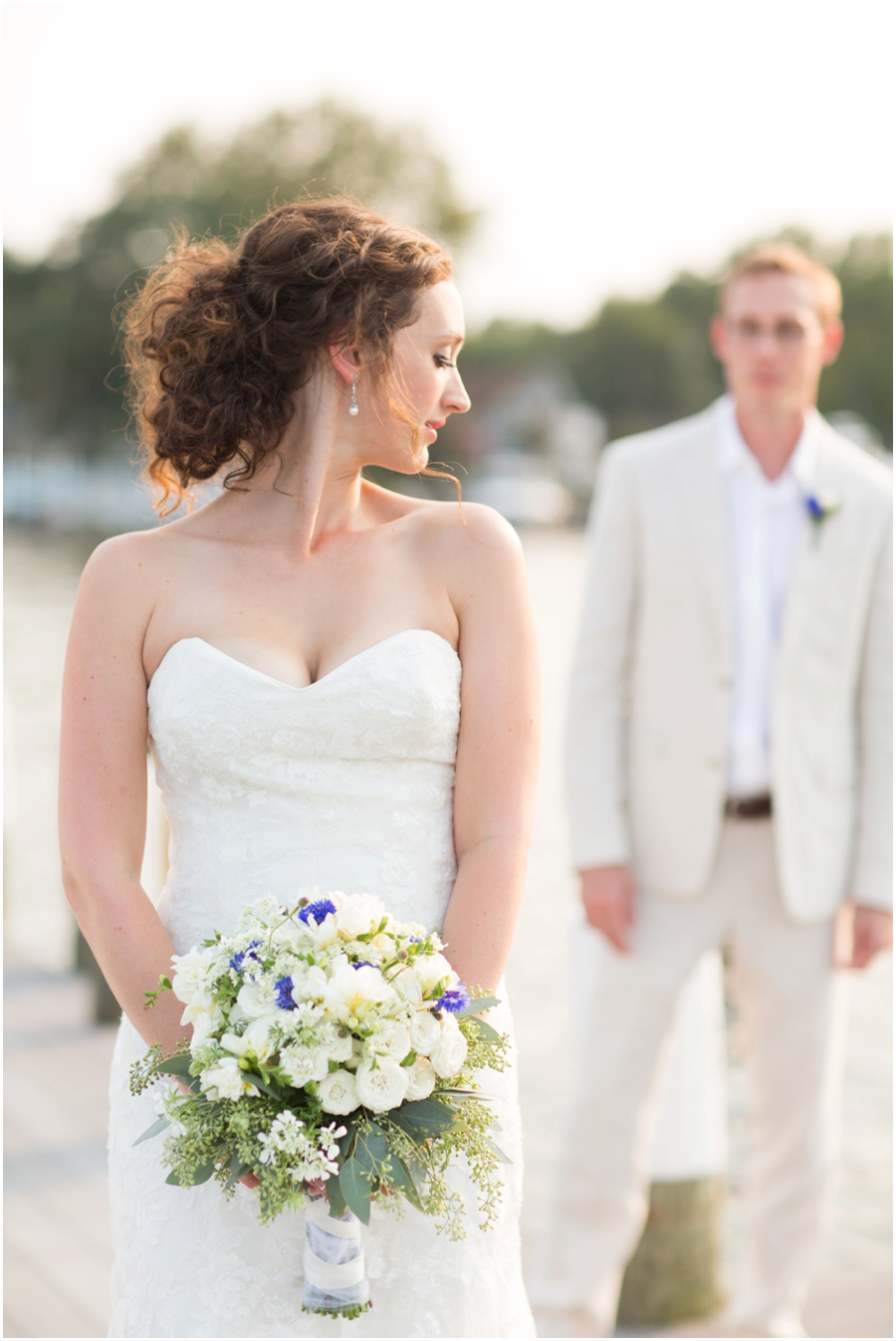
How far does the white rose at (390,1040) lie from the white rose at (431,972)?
2.8 inches

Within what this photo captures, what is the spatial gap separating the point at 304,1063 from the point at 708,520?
228cm

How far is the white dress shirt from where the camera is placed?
12.0 ft

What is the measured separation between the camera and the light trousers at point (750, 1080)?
12.1 ft

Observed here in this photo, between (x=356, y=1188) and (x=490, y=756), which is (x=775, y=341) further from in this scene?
(x=356, y=1188)

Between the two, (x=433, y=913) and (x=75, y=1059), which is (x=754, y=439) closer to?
(x=433, y=913)

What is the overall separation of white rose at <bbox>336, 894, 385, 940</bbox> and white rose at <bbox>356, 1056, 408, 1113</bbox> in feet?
0.60

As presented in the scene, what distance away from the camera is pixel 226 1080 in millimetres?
1801

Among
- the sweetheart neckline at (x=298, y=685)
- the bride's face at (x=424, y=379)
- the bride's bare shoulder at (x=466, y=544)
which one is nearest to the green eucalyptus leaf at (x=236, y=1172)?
the sweetheart neckline at (x=298, y=685)

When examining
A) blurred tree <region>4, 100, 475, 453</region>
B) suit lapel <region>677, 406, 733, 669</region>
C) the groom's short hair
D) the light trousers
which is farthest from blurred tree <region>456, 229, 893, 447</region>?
the light trousers

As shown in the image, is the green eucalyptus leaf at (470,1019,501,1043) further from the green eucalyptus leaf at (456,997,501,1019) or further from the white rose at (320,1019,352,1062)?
the white rose at (320,1019,352,1062)

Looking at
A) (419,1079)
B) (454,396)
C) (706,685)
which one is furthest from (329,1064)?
(706,685)

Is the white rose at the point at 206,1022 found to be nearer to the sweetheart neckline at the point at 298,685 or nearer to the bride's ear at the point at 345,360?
the sweetheart neckline at the point at 298,685

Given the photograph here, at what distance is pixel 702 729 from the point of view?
364cm

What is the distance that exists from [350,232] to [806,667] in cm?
191
